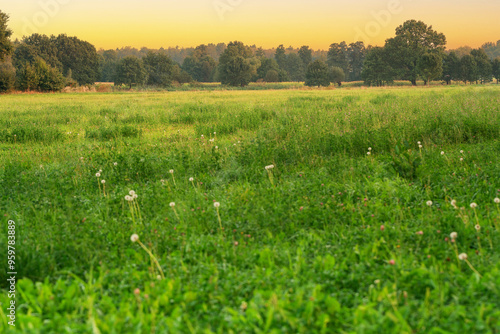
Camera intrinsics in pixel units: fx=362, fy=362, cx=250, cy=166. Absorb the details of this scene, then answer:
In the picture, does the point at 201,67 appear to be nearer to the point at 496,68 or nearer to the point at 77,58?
the point at 77,58

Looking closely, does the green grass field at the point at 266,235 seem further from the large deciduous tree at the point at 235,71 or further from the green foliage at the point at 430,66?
the large deciduous tree at the point at 235,71

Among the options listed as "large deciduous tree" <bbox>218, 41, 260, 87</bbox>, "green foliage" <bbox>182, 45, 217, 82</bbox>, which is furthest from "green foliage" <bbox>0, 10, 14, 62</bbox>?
"green foliage" <bbox>182, 45, 217, 82</bbox>

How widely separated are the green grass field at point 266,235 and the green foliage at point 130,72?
70.5 meters

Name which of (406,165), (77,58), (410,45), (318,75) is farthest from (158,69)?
(406,165)

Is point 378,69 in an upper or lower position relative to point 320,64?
lower

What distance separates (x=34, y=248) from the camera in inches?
140

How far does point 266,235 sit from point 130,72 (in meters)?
76.3

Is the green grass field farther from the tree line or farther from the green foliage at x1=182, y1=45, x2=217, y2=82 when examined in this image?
the green foliage at x1=182, y1=45, x2=217, y2=82

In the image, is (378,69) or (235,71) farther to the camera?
(235,71)

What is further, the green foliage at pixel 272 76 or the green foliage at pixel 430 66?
the green foliage at pixel 272 76

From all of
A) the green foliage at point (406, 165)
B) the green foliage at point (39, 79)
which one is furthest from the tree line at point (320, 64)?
the green foliage at point (406, 165)

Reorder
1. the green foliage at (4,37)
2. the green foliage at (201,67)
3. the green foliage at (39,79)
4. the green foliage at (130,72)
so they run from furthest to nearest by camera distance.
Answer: the green foliage at (201,67) < the green foliage at (130,72) < the green foliage at (39,79) < the green foliage at (4,37)

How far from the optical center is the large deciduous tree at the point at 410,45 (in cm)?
7175

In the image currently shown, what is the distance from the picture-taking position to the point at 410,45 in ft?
242
